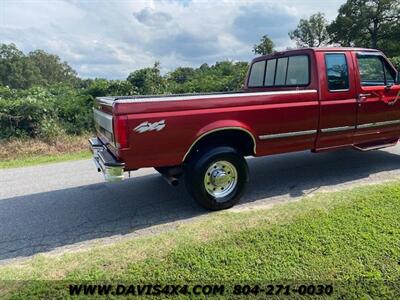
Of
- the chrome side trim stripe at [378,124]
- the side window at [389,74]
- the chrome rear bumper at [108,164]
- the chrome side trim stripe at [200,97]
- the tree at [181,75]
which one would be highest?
the tree at [181,75]

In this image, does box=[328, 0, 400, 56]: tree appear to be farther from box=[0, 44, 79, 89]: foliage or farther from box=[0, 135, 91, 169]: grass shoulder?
box=[0, 135, 91, 169]: grass shoulder

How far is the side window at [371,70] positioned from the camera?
5.60 m

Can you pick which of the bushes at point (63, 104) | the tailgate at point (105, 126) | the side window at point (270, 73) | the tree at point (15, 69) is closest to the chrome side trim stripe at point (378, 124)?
the side window at point (270, 73)

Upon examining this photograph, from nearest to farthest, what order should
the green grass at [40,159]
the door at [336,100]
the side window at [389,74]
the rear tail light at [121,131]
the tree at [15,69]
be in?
the rear tail light at [121,131]
the door at [336,100]
the side window at [389,74]
the green grass at [40,159]
the tree at [15,69]

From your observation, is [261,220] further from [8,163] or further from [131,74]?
[131,74]

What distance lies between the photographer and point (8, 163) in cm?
830

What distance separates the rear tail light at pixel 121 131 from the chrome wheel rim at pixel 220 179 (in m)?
1.16

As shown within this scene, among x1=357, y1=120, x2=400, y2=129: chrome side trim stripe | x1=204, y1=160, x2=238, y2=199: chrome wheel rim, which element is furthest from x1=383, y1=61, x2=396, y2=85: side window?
x1=204, y1=160, x2=238, y2=199: chrome wheel rim

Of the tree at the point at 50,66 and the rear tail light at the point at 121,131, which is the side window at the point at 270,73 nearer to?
the rear tail light at the point at 121,131

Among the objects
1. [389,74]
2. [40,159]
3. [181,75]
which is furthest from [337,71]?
[181,75]

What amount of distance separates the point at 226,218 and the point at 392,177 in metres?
3.10

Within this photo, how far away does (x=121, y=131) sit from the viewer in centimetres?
390

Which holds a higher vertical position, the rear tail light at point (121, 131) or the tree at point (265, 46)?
the tree at point (265, 46)

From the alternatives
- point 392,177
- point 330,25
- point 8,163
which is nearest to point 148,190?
point 392,177
